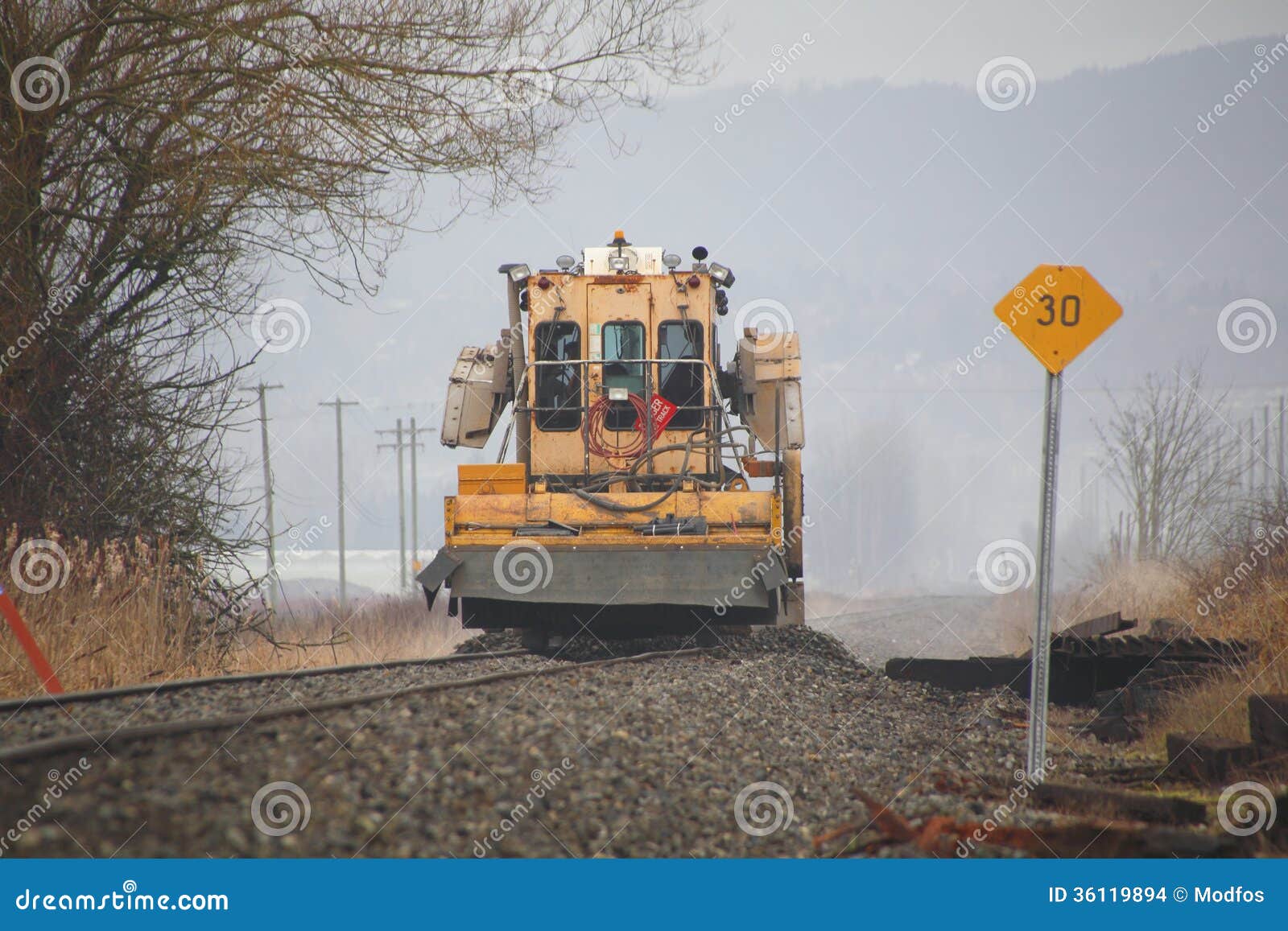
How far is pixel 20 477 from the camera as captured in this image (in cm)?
1026

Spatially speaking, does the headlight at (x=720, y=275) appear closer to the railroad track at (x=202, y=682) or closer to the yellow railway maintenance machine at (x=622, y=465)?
the yellow railway maintenance machine at (x=622, y=465)

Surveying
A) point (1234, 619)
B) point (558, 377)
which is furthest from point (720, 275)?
point (1234, 619)

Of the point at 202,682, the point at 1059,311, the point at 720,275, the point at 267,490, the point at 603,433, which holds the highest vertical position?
the point at 720,275

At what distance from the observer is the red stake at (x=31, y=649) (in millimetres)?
7116

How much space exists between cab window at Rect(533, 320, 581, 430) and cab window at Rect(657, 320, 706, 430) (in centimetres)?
91

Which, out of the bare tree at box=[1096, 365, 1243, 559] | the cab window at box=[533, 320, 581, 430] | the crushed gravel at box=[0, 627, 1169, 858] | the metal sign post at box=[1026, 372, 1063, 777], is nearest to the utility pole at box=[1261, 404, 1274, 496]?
the bare tree at box=[1096, 365, 1243, 559]

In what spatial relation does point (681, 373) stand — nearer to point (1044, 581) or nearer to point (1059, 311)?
point (1059, 311)

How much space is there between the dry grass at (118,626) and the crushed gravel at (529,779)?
2749mm

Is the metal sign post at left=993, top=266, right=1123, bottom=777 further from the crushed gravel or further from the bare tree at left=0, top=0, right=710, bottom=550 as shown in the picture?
the bare tree at left=0, top=0, right=710, bottom=550

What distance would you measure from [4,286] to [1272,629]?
10718 mm

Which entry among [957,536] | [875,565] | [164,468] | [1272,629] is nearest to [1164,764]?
[1272,629]

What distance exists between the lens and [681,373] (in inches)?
482

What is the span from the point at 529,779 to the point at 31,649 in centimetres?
439

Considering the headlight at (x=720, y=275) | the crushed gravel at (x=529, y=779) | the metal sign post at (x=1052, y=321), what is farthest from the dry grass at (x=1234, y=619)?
the headlight at (x=720, y=275)
